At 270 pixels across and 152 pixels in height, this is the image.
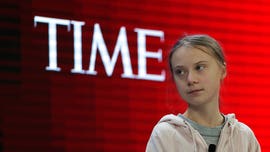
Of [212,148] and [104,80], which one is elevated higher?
[104,80]

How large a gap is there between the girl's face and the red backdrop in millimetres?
1022

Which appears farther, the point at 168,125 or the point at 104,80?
the point at 104,80

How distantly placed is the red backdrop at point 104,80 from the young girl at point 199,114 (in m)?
0.99

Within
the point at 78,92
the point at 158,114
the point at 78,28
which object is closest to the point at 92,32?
the point at 78,28

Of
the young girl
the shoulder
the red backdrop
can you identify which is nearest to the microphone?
the young girl

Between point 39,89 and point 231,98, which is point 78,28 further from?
point 231,98

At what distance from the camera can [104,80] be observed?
2988mm

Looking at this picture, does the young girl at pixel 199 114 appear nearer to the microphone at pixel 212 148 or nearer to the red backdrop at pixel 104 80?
the microphone at pixel 212 148

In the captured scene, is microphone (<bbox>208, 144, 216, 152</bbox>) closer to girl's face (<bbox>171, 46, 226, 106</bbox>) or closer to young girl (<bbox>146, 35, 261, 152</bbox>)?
young girl (<bbox>146, 35, 261, 152</bbox>)

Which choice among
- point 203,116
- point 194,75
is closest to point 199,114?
point 203,116

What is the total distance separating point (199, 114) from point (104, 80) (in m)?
1.08

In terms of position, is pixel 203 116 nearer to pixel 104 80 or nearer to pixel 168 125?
pixel 168 125

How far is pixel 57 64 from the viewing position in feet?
9.49

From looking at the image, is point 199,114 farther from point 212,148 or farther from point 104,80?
point 104,80
